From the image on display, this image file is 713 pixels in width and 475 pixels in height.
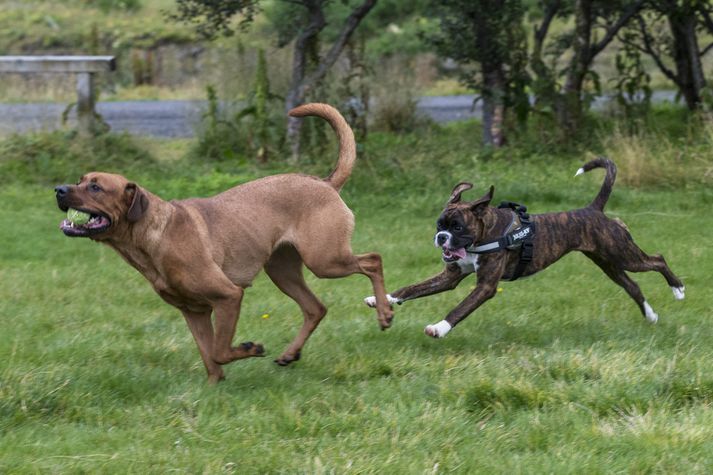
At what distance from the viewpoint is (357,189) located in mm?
12945

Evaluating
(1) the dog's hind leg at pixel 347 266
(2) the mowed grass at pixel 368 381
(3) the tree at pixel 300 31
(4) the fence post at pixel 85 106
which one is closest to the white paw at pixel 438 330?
(2) the mowed grass at pixel 368 381

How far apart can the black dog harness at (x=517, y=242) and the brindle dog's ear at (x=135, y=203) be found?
2.27 metres

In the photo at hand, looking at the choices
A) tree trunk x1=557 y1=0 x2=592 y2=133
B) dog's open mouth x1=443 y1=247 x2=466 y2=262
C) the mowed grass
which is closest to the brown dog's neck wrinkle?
the mowed grass

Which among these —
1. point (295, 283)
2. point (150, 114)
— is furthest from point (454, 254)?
point (150, 114)

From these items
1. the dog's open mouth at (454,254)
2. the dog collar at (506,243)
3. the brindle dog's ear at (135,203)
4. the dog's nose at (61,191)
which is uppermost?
the dog's nose at (61,191)

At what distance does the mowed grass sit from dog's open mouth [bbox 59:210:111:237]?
2.72 ft

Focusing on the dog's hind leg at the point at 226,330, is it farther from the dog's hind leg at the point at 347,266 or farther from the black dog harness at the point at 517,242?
the black dog harness at the point at 517,242

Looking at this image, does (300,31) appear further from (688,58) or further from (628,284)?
(628,284)

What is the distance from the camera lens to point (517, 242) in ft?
23.9

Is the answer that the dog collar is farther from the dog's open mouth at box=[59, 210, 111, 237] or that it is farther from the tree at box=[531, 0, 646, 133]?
the tree at box=[531, 0, 646, 133]

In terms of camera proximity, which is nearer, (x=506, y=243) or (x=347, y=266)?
(x=347, y=266)

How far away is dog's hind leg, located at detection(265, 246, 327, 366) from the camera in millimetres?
7035

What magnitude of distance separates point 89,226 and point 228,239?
918mm

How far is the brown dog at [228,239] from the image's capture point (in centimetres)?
602
